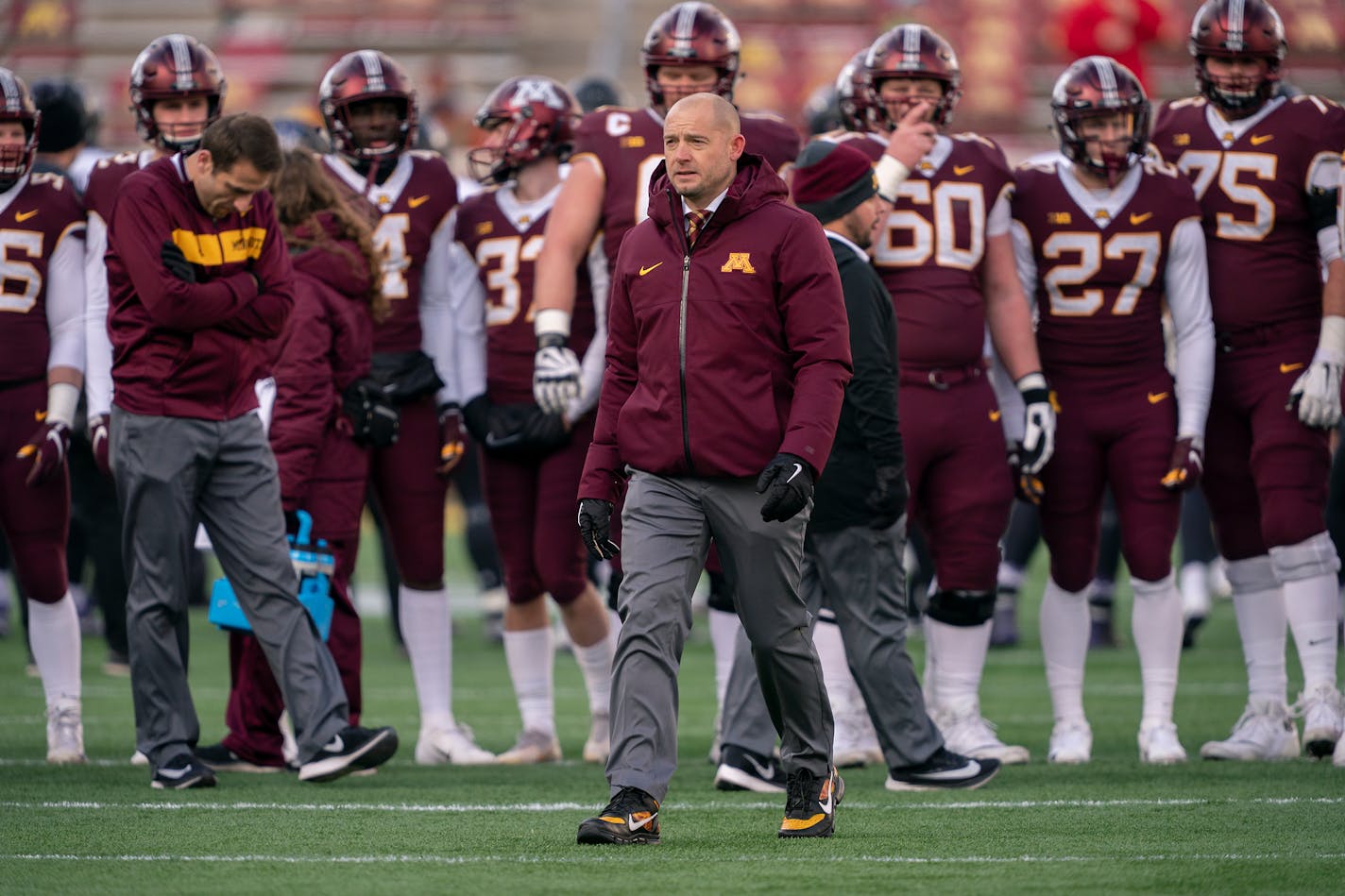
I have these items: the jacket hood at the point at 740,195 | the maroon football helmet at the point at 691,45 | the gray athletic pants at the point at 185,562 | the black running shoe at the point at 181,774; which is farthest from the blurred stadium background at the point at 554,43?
the jacket hood at the point at 740,195

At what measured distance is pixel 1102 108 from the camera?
6.98m

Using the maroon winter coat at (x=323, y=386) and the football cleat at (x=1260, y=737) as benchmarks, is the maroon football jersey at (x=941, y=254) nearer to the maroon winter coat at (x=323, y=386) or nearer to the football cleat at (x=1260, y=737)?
the football cleat at (x=1260, y=737)

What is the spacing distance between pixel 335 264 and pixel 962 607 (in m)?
2.32

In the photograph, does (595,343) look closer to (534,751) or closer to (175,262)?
(534,751)

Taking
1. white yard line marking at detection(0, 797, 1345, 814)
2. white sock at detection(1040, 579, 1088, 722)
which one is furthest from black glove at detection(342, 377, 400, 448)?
white sock at detection(1040, 579, 1088, 722)

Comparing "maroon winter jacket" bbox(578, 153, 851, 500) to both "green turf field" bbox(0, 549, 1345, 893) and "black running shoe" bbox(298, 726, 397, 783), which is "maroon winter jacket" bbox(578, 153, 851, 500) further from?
"black running shoe" bbox(298, 726, 397, 783)

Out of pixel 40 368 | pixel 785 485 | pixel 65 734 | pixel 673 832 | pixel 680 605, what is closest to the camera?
pixel 785 485

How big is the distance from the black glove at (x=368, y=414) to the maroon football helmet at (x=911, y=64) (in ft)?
6.31

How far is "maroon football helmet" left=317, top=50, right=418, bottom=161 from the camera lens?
7.40m

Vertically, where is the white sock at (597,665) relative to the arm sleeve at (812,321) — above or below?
below

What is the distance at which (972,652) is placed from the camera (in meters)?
6.99

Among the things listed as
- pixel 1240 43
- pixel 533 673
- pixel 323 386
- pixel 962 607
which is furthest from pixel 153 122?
pixel 1240 43

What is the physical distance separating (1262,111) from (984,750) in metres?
2.36

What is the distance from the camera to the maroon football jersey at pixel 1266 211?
23.4 feet
